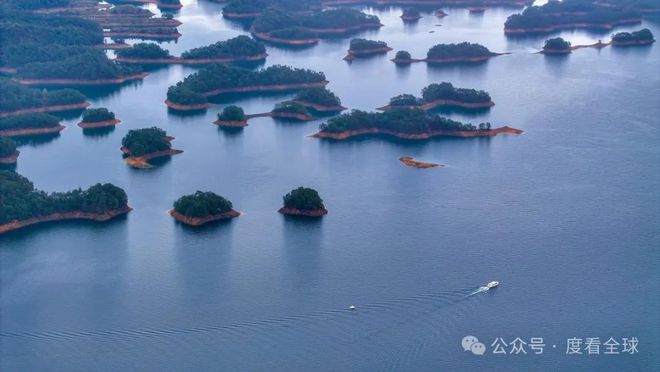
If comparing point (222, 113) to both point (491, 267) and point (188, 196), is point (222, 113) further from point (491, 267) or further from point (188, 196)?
point (491, 267)

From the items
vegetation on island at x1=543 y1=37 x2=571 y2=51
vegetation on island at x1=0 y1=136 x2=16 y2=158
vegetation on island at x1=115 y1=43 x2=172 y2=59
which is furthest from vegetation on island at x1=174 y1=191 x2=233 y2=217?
vegetation on island at x1=543 y1=37 x2=571 y2=51

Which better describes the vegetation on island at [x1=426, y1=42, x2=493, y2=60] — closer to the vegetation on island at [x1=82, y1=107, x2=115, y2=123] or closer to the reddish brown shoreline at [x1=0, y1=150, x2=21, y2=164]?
the vegetation on island at [x1=82, y1=107, x2=115, y2=123]

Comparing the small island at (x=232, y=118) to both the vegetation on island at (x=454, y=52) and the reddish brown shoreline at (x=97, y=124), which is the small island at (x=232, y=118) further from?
the vegetation on island at (x=454, y=52)

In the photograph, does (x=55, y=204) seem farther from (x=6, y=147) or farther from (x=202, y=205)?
(x=6, y=147)

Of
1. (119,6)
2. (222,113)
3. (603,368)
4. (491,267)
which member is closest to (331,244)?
(491,267)

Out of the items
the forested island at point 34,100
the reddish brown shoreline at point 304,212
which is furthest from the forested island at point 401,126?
the forested island at point 34,100

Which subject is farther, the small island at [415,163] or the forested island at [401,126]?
the forested island at [401,126]

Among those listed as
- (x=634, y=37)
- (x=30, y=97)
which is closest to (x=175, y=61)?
(x=30, y=97)
